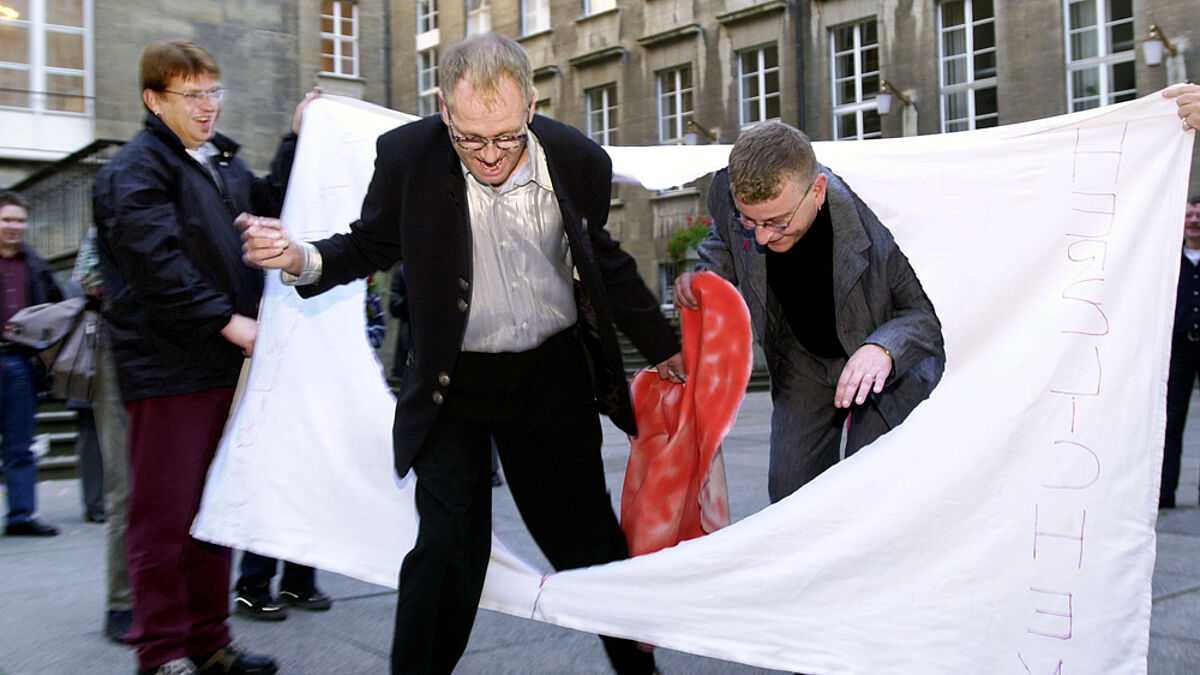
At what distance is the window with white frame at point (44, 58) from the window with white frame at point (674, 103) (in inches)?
484

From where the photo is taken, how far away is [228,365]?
358 cm

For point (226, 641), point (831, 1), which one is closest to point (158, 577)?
point (226, 641)

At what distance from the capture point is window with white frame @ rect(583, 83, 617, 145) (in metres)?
26.6

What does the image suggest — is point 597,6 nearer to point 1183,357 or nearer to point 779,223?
point 1183,357

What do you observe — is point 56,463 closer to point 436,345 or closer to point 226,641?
point 226,641

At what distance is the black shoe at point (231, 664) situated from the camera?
141 inches

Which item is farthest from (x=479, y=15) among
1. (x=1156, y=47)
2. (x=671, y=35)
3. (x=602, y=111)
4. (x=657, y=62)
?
(x=1156, y=47)

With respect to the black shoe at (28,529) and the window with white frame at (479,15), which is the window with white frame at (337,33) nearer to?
the window with white frame at (479,15)

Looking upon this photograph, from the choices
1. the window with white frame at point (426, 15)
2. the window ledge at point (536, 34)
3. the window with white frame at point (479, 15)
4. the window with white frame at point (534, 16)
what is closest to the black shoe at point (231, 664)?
the window ledge at point (536, 34)

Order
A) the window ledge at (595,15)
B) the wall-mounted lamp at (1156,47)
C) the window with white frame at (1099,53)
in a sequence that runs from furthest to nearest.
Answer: the window ledge at (595,15), the window with white frame at (1099,53), the wall-mounted lamp at (1156,47)

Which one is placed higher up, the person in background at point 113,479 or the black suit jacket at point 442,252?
the black suit jacket at point 442,252

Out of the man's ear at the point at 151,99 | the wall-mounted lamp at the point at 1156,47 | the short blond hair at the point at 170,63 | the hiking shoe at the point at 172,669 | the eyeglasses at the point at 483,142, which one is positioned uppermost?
the wall-mounted lamp at the point at 1156,47

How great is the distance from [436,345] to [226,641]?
4.81 ft

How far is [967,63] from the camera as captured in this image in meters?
20.3
